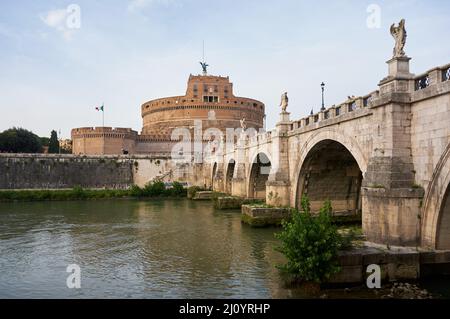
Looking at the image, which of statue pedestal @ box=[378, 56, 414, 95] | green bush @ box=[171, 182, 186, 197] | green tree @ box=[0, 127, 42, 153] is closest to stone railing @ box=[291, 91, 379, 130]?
statue pedestal @ box=[378, 56, 414, 95]

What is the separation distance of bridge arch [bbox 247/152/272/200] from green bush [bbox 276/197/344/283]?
50.3 ft

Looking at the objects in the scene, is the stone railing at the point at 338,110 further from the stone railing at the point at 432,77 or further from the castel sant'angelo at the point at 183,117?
the castel sant'angelo at the point at 183,117

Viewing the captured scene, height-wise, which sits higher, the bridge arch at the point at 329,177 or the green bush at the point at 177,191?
the bridge arch at the point at 329,177

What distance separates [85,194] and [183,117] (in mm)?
28576

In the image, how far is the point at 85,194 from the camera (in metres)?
34.4

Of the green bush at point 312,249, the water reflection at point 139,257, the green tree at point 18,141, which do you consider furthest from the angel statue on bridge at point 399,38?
the green tree at point 18,141

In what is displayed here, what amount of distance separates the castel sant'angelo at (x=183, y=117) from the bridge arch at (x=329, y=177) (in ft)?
131

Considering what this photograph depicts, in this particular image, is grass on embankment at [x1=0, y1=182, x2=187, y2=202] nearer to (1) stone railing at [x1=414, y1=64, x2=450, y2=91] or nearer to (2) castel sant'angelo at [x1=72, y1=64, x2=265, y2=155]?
(2) castel sant'angelo at [x1=72, y1=64, x2=265, y2=155]

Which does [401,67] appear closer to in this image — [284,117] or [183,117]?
[284,117]

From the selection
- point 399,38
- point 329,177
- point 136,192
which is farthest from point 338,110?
point 136,192

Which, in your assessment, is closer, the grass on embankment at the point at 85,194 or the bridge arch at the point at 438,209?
the bridge arch at the point at 438,209

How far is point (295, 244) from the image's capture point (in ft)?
27.6

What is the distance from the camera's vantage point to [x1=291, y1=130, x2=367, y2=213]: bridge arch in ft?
53.4

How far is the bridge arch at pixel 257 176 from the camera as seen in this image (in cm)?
2440
